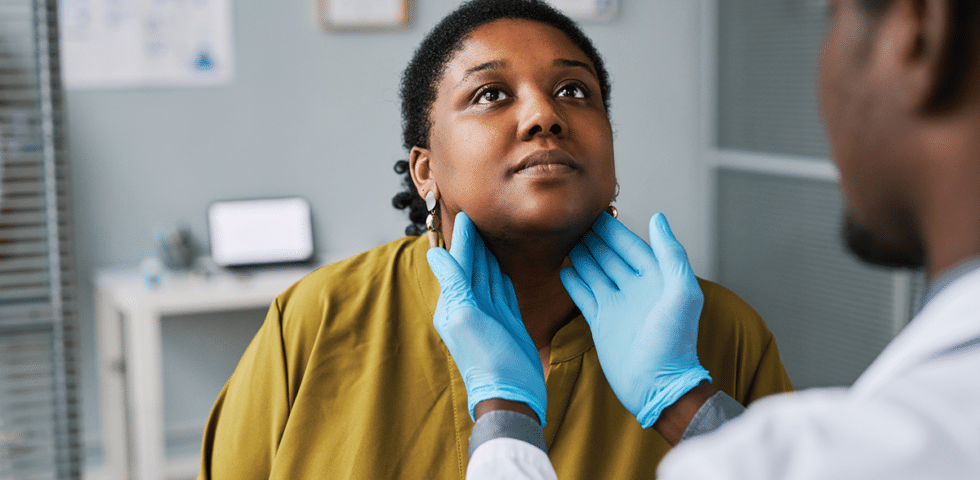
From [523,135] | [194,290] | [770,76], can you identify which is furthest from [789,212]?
[523,135]

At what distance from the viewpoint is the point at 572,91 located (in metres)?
1.10

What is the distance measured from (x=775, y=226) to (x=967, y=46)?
286 cm

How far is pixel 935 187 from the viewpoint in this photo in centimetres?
53

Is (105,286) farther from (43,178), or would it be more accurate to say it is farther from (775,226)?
(775,226)

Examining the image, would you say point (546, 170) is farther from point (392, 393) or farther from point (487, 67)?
point (392, 393)

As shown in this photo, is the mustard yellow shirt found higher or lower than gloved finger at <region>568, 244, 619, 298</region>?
lower

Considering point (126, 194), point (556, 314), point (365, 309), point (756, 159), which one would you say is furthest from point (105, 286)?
point (756, 159)

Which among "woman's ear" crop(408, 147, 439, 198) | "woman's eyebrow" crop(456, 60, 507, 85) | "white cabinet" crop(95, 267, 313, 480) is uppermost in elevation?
"woman's eyebrow" crop(456, 60, 507, 85)

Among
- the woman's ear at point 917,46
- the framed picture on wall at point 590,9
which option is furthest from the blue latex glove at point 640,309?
the framed picture on wall at point 590,9

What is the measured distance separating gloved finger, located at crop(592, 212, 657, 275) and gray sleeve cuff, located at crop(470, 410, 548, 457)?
28 centimetres

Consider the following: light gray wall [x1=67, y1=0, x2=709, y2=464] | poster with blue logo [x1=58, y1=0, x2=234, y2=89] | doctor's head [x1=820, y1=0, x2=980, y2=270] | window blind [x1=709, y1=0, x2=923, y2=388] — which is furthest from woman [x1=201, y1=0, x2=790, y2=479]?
poster with blue logo [x1=58, y1=0, x2=234, y2=89]

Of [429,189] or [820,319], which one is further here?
[820,319]

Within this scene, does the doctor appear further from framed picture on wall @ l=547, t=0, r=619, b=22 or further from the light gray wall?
framed picture on wall @ l=547, t=0, r=619, b=22

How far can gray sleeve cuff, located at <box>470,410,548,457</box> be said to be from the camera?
0.84 m
